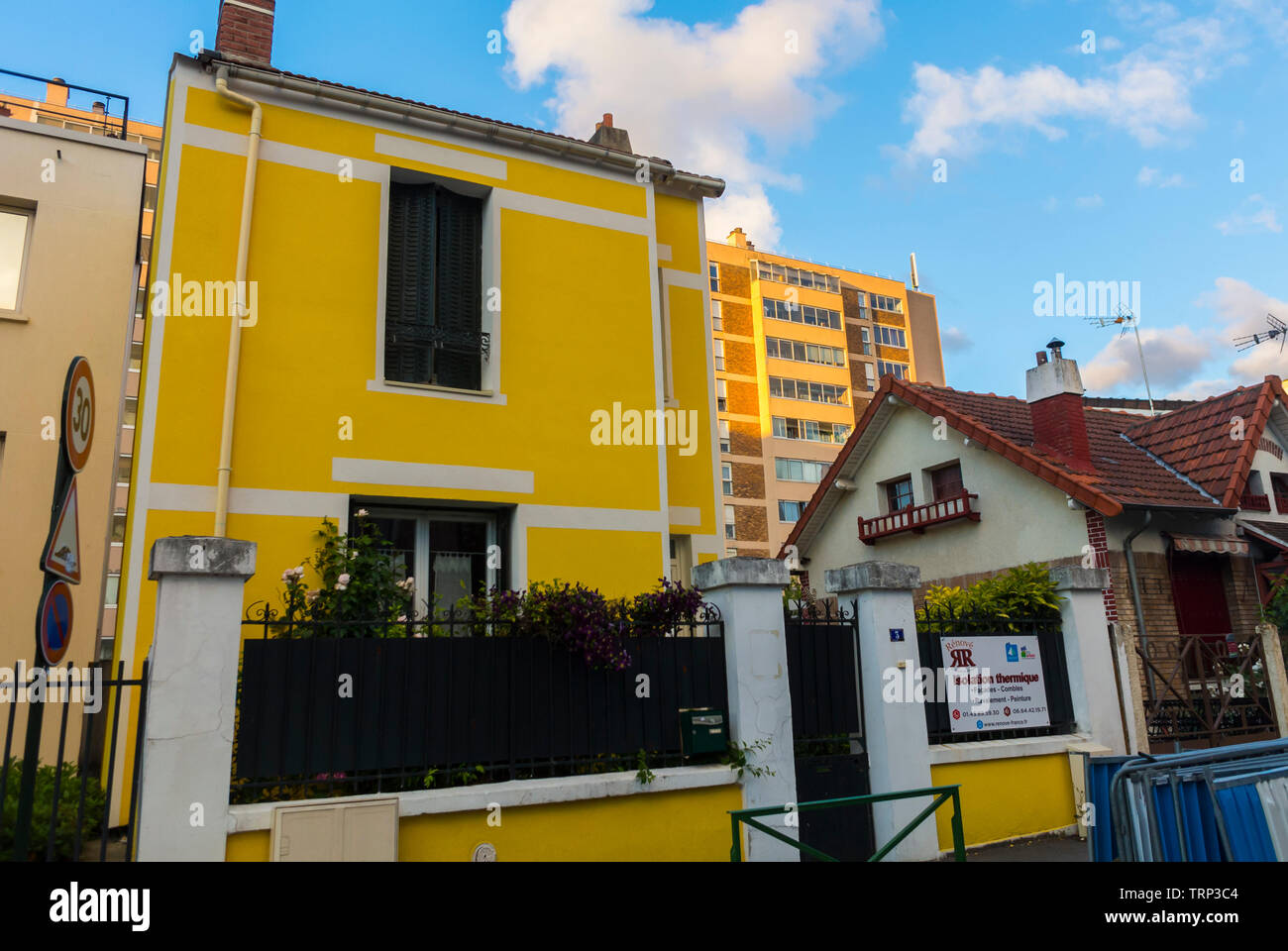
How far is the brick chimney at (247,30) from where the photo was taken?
34.5ft

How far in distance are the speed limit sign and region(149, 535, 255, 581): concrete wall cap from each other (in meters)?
1.07

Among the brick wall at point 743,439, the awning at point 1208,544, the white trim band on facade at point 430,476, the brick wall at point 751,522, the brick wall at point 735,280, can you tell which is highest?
the brick wall at point 735,280

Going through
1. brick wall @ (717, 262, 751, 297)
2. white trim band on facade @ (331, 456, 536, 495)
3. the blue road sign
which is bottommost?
the blue road sign

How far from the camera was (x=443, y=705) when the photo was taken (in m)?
6.44

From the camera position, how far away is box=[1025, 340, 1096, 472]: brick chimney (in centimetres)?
1593

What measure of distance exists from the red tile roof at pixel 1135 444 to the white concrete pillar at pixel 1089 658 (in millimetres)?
4616

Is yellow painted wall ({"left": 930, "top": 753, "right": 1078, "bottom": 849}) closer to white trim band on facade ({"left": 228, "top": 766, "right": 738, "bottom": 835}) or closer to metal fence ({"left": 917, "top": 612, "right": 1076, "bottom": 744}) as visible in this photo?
metal fence ({"left": 917, "top": 612, "right": 1076, "bottom": 744})

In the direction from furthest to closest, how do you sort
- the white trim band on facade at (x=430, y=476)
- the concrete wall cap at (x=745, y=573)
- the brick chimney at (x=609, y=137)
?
the brick chimney at (x=609, y=137) < the white trim band on facade at (x=430, y=476) < the concrete wall cap at (x=745, y=573)

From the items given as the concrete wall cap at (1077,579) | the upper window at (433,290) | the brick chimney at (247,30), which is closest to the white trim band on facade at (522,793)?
the concrete wall cap at (1077,579)

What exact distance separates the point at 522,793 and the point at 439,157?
794cm

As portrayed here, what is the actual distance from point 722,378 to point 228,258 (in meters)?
39.3

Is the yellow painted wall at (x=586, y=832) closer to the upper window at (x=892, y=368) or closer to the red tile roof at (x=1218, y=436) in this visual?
the red tile roof at (x=1218, y=436)

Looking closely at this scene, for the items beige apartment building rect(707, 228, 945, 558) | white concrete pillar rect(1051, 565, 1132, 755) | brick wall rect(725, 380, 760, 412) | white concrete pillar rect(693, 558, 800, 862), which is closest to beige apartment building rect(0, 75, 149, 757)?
white concrete pillar rect(693, 558, 800, 862)
